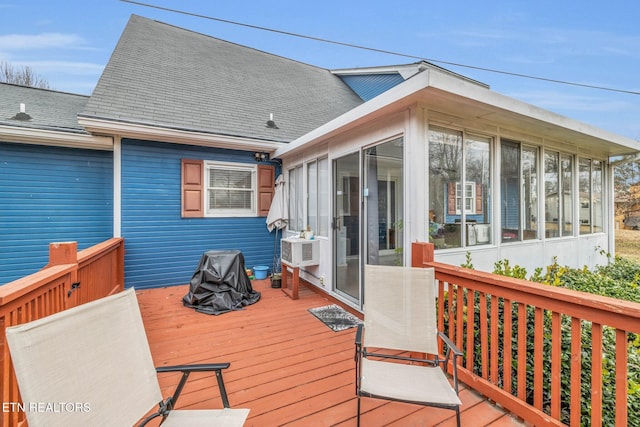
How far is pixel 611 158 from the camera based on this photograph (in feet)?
18.9

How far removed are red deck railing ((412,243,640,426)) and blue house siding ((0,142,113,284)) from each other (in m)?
5.93

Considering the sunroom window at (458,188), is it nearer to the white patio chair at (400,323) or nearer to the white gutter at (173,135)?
the white patio chair at (400,323)

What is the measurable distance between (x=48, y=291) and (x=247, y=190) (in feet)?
13.8

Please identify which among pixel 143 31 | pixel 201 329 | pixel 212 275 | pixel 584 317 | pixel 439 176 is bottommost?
pixel 201 329

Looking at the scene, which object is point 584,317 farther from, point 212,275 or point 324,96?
point 324,96

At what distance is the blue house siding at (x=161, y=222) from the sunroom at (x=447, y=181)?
193 cm

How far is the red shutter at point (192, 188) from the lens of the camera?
17.8 ft

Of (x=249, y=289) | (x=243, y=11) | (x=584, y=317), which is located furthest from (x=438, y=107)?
(x=243, y=11)

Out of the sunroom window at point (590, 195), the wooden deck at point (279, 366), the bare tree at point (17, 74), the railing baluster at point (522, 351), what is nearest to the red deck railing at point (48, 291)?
the wooden deck at point (279, 366)

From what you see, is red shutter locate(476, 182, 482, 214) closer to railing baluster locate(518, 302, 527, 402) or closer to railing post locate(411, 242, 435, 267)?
railing post locate(411, 242, 435, 267)

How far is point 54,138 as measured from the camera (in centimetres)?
481

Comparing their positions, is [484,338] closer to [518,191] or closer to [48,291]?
[518,191]

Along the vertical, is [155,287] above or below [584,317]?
below

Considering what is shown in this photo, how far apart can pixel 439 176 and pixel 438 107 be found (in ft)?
2.50
